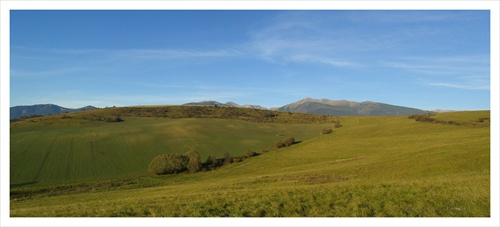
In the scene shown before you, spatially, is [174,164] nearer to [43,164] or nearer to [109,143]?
[43,164]

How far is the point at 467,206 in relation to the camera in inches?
636

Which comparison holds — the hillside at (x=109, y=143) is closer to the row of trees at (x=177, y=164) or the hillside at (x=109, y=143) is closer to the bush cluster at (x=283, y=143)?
the bush cluster at (x=283, y=143)

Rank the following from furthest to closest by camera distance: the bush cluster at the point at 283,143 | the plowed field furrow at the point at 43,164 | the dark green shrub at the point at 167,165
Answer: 1. the bush cluster at the point at 283,143
2. the dark green shrub at the point at 167,165
3. the plowed field furrow at the point at 43,164

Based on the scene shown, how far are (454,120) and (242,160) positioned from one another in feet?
245

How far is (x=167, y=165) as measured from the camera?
64000 mm

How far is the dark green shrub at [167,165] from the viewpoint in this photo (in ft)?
209

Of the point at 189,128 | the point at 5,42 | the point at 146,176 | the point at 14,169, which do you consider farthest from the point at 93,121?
the point at 5,42

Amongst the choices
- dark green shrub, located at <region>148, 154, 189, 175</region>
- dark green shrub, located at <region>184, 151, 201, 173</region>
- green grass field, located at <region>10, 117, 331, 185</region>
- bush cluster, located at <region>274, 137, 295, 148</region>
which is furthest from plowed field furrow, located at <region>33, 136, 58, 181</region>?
bush cluster, located at <region>274, 137, 295, 148</region>

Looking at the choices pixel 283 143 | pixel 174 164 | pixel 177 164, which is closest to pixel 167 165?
pixel 174 164

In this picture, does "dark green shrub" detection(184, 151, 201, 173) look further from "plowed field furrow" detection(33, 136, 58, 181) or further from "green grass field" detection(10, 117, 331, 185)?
"plowed field furrow" detection(33, 136, 58, 181)

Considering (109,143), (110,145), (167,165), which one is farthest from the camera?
(109,143)

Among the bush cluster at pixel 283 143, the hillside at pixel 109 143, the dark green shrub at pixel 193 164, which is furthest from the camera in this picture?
the bush cluster at pixel 283 143

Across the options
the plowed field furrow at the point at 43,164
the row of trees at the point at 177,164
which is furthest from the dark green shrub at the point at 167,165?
the plowed field furrow at the point at 43,164

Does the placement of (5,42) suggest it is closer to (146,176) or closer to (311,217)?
(311,217)
